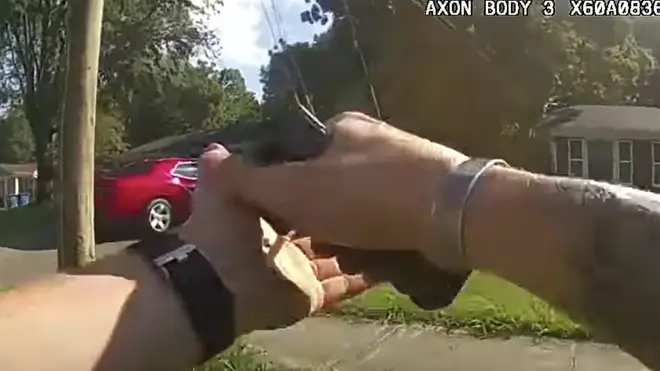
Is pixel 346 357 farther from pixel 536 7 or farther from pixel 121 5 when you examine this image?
pixel 121 5

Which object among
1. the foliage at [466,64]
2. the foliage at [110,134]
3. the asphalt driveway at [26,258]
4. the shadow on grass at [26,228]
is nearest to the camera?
the foliage at [466,64]

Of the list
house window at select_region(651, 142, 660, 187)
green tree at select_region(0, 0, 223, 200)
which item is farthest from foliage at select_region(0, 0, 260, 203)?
house window at select_region(651, 142, 660, 187)

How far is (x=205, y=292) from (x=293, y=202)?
78mm

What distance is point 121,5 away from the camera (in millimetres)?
4582

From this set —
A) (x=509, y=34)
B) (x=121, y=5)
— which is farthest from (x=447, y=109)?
(x=121, y=5)

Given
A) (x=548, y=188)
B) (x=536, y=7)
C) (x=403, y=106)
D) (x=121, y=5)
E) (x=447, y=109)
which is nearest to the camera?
(x=548, y=188)

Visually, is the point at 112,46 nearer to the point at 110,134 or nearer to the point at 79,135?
the point at 110,134

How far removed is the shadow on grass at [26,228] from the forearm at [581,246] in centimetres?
463

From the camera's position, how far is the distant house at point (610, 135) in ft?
11.9

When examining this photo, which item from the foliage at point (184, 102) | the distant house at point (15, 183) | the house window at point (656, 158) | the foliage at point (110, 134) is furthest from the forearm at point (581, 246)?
the distant house at point (15, 183)

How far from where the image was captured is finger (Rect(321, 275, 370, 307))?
0.57 meters

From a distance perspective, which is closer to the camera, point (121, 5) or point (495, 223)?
→ point (495, 223)

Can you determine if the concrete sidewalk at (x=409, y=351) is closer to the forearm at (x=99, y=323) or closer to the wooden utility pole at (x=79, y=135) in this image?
the wooden utility pole at (x=79, y=135)

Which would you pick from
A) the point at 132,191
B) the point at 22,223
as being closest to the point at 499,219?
the point at 132,191
